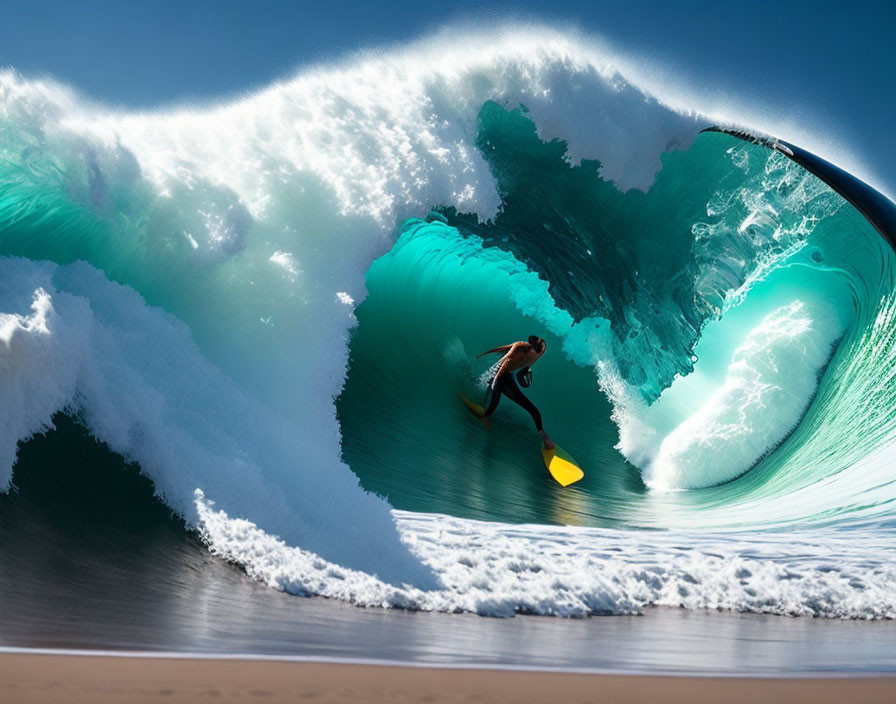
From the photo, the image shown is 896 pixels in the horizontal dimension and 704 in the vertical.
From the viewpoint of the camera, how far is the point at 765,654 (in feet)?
10.7

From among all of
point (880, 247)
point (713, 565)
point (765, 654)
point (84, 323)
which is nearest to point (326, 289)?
point (84, 323)

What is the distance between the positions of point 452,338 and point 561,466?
79.5 inches

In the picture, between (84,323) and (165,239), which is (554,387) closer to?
(165,239)

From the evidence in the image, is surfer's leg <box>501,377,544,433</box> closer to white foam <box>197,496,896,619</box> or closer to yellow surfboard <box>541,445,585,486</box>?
yellow surfboard <box>541,445,585,486</box>

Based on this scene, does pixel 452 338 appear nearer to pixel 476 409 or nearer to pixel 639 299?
pixel 476 409

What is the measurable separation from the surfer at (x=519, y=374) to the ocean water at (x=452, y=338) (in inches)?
11.9

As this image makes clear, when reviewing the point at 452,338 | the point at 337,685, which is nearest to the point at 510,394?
the point at 452,338

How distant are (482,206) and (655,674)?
5946mm

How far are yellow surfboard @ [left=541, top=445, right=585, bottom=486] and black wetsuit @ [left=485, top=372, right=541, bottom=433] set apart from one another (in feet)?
0.75

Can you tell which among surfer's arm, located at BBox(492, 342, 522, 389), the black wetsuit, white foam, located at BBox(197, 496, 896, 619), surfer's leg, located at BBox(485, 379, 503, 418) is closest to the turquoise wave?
surfer's leg, located at BBox(485, 379, 503, 418)

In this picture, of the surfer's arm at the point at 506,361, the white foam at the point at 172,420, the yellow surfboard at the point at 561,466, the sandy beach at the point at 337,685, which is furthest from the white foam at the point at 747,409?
the sandy beach at the point at 337,685

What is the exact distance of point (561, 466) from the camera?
6941 mm

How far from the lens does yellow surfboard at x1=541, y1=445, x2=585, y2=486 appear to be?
6808 mm

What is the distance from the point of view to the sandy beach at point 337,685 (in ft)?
7.25
